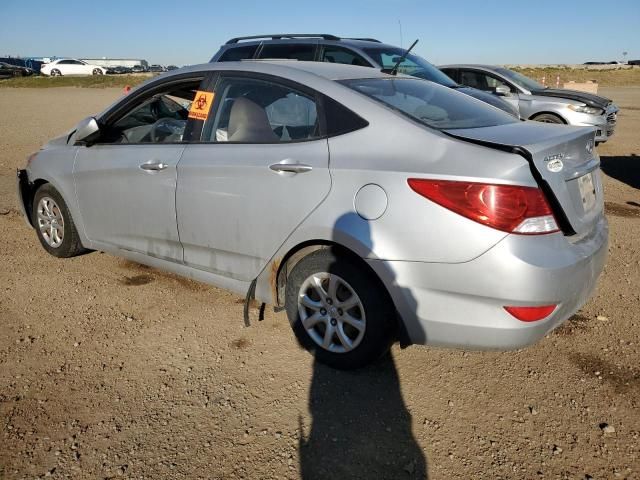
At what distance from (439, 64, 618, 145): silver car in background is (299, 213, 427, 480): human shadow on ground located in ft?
29.2

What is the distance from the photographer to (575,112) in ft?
33.9

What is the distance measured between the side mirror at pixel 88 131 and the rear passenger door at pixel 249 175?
38.3 inches

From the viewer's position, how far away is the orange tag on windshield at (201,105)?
3480 mm

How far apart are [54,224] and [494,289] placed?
3.87 meters

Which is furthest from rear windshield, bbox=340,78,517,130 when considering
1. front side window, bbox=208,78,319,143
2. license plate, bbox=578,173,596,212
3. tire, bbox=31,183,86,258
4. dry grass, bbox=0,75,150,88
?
dry grass, bbox=0,75,150,88

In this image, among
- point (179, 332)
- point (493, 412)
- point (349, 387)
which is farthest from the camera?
point (179, 332)

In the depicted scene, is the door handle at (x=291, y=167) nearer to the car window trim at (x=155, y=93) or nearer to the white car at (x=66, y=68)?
the car window trim at (x=155, y=93)

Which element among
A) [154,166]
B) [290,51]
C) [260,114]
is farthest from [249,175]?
[290,51]

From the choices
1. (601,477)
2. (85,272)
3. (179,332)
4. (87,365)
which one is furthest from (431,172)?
(85,272)

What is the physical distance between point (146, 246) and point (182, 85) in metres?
1.18

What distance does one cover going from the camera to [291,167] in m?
2.93

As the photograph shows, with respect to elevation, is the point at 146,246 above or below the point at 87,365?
above

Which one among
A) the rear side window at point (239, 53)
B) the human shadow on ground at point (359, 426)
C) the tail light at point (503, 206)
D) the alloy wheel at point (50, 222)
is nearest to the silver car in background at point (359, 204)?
the tail light at point (503, 206)

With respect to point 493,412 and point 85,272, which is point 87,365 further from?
point 493,412
